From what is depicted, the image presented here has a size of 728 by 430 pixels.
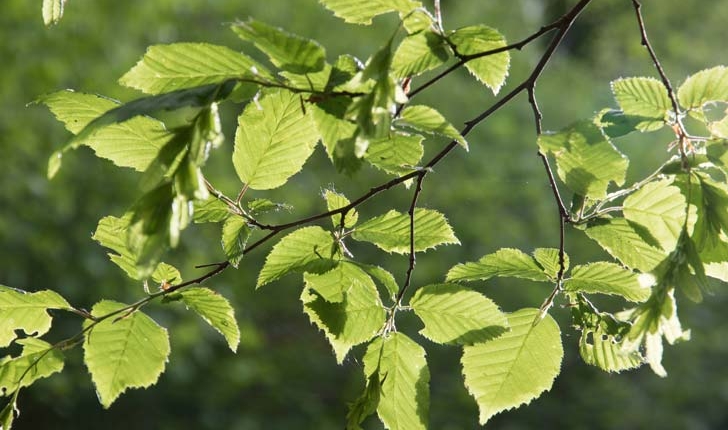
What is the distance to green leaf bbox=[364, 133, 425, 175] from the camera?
2.58 feet

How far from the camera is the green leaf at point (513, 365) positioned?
853 mm

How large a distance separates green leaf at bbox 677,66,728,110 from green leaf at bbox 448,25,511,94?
16 centimetres

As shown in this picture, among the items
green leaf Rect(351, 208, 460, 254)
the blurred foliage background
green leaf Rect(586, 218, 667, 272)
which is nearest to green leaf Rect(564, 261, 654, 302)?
green leaf Rect(586, 218, 667, 272)

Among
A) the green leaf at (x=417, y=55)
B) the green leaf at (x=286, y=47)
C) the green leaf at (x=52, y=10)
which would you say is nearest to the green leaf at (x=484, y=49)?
the green leaf at (x=417, y=55)

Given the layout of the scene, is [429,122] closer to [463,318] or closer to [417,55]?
[417,55]

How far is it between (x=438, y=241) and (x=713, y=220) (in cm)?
29

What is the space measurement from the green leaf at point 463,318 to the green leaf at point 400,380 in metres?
0.03

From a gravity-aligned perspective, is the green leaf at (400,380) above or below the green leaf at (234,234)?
below

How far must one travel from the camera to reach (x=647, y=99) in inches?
31.1

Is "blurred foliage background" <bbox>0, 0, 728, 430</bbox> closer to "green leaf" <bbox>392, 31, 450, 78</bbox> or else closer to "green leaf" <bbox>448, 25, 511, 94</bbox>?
"green leaf" <bbox>448, 25, 511, 94</bbox>

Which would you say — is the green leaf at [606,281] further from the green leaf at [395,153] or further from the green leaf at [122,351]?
the green leaf at [122,351]

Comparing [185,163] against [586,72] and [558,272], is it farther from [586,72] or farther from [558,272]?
[586,72]

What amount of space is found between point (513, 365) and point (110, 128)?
1.50ft

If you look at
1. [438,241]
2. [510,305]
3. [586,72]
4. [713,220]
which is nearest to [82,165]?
[510,305]
